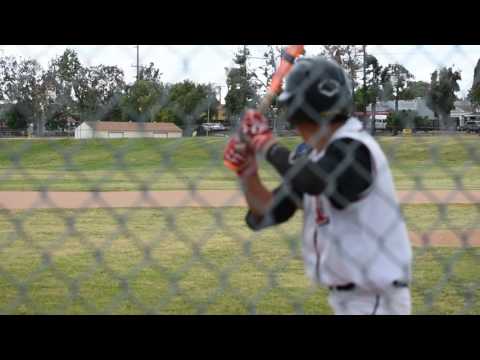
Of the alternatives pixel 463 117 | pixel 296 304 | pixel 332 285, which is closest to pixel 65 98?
pixel 332 285

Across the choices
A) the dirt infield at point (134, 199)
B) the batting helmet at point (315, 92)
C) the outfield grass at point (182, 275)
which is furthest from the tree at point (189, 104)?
the dirt infield at point (134, 199)

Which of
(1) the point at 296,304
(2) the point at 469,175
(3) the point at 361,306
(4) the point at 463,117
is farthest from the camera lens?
(2) the point at 469,175

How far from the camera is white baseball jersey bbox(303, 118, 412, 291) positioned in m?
2.15

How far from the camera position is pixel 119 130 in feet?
5.61

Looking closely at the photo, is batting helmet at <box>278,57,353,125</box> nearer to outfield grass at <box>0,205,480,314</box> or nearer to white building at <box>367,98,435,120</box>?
white building at <box>367,98,435,120</box>

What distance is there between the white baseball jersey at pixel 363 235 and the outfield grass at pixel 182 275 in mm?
1007

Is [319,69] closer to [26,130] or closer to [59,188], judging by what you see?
[26,130]

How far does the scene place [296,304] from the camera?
4.54m

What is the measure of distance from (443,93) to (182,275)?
12.1 ft

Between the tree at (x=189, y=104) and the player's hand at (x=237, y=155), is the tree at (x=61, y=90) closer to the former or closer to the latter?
the tree at (x=189, y=104)

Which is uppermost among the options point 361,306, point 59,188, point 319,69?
point 319,69

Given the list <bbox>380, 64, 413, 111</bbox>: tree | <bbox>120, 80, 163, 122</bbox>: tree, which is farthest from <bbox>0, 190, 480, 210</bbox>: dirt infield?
<bbox>120, 80, 163, 122</bbox>: tree
